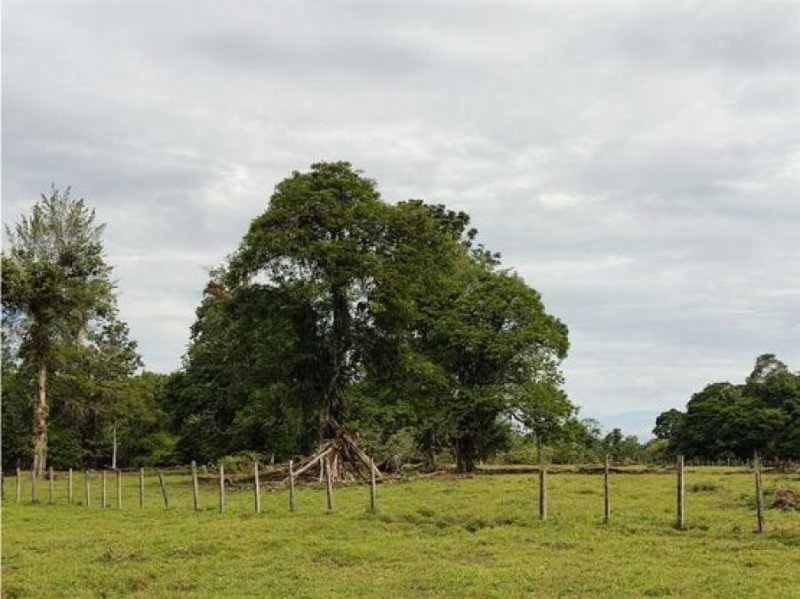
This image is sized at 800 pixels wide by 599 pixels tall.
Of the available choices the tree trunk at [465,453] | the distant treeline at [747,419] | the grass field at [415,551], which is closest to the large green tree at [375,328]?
the tree trunk at [465,453]

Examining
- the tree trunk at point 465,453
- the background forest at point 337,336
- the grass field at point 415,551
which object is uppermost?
the background forest at point 337,336

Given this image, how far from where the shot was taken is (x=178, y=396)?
7125cm

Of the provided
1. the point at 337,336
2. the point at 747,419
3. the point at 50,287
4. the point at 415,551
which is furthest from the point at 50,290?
the point at 747,419

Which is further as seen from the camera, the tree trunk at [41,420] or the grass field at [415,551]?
the tree trunk at [41,420]

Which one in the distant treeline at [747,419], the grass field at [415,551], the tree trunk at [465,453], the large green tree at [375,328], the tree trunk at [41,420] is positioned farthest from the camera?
the distant treeline at [747,419]

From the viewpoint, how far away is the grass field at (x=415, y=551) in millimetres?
14367

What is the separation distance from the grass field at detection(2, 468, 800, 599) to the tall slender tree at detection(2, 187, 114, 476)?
81.3 ft

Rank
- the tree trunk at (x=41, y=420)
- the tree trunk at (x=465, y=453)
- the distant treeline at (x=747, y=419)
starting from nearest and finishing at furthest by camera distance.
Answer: the tree trunk at (x=465, y=453) → the tree trunk at (x=41, y=420) → the distant treeline at (x=747, y=419)

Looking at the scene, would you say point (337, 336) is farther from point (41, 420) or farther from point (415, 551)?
point (415, 551)

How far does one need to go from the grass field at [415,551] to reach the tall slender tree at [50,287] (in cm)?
2477

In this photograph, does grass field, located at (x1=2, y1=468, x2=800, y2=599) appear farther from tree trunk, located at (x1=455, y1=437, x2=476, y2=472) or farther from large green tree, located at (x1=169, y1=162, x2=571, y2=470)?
tree trunk, located at (x1=455, y1=437, x2=476, y2=472)

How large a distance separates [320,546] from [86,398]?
166 feet

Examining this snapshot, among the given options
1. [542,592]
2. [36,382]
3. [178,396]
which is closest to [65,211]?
[36,382]

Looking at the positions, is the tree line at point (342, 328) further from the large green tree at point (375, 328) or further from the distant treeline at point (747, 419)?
the distant treeline at point (747, 419)
